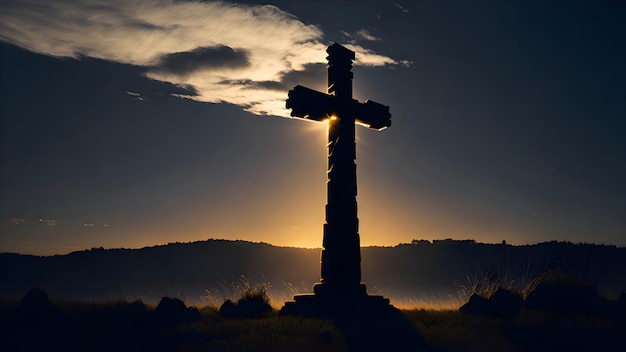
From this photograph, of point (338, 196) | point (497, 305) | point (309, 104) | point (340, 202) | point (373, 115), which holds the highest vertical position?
point (373, 115)

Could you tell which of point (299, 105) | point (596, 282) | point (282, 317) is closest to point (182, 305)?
point (282, 317)

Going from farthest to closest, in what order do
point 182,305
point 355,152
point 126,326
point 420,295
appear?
point 420,295 < point 355,152 < point 182,305 < point 126,326

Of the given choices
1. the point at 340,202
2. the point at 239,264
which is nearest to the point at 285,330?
the point at 340,202

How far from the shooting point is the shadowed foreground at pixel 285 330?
7.41 m

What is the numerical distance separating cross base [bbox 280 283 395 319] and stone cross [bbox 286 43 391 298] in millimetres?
22

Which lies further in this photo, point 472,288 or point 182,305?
point 472,288

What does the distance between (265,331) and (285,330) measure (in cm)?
33

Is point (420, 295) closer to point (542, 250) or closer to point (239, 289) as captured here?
point (239, 289)

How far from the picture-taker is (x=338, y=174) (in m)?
10.6

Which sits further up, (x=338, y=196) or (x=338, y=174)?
(x=338, y=174)

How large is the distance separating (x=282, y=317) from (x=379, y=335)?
194 centimetres

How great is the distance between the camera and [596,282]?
1202 centimetres

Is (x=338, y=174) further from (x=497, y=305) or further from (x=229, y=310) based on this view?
(x=497, y=305)

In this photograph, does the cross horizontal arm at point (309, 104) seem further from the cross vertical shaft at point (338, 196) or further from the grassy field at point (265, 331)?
the grassy field at point (265, 331)
